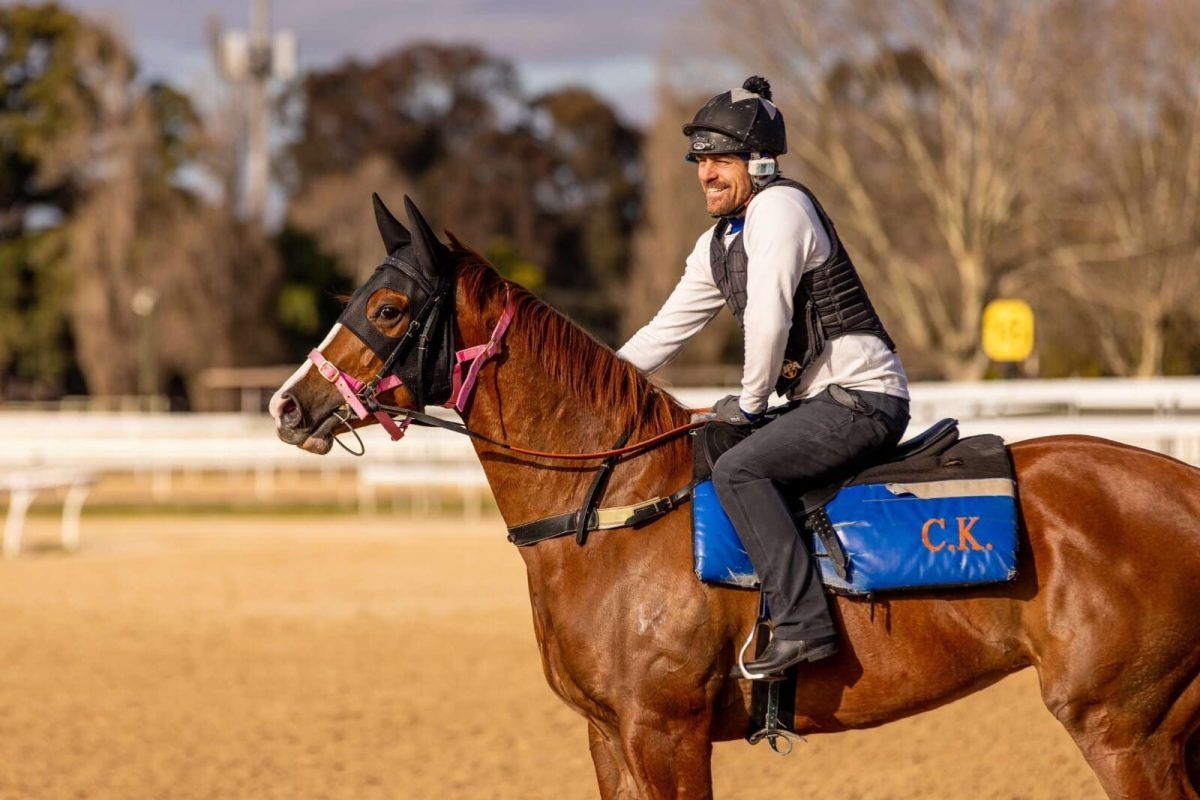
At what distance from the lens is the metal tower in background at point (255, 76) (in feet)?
141

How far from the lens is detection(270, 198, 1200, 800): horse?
462 cm

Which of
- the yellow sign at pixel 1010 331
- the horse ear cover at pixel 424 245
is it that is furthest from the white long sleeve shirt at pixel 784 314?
the yellow sign at pixel 1010 331

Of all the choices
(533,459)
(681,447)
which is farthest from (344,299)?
(681,447)

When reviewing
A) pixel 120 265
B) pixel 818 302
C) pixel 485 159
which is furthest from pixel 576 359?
pixel 485 159

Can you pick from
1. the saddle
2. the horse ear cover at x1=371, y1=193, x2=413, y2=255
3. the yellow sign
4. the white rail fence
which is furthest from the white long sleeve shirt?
the yellow sign

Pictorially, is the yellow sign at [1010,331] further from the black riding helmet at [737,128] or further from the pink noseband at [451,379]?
the pink noseband at [451,379]

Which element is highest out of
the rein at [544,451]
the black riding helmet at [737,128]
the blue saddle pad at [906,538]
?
the black riding helmet at [737,128]

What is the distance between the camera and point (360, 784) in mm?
7238

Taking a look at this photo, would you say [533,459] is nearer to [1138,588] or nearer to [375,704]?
[1138,588]

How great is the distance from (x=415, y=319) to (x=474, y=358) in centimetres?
25

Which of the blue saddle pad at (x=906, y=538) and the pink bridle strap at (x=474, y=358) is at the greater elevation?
the pink bridle strap at (x=474, y=358)

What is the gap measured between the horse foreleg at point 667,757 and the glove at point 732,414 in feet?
3.33

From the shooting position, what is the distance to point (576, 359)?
197 inches

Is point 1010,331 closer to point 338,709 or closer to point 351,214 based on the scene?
point 338,709
